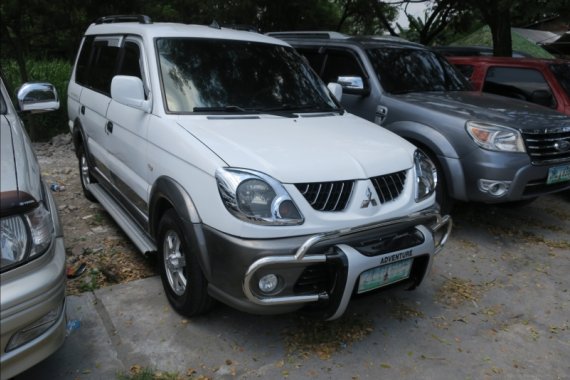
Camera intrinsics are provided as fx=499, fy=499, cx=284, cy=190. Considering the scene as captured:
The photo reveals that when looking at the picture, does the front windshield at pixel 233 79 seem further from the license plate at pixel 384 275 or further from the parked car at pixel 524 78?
the parked car at pixel 524 78

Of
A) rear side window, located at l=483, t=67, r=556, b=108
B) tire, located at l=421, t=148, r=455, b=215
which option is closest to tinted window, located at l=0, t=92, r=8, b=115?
tire, located at l=421, t=148, r=455, b=215

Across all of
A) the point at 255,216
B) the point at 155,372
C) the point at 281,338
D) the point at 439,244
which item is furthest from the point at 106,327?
the point at 439,244

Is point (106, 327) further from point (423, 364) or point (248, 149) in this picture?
point (423, 364)

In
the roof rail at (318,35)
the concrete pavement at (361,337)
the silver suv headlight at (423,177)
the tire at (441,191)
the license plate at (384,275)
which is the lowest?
the concrete pavement at (361,337)

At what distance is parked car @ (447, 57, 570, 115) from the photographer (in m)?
6.05

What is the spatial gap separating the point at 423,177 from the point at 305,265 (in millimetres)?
1194

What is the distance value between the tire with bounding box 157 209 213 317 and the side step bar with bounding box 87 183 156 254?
0.27m

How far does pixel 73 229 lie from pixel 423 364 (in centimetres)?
343

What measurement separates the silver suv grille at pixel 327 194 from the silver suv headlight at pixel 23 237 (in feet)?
4.13

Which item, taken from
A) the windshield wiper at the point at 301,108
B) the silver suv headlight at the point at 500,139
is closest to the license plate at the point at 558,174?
the silver suv headlight at the point at 500,139

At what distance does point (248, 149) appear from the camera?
286cm

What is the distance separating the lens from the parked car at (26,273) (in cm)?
202

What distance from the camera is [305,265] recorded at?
2.61 meters

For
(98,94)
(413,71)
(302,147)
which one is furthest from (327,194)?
(413,71)
